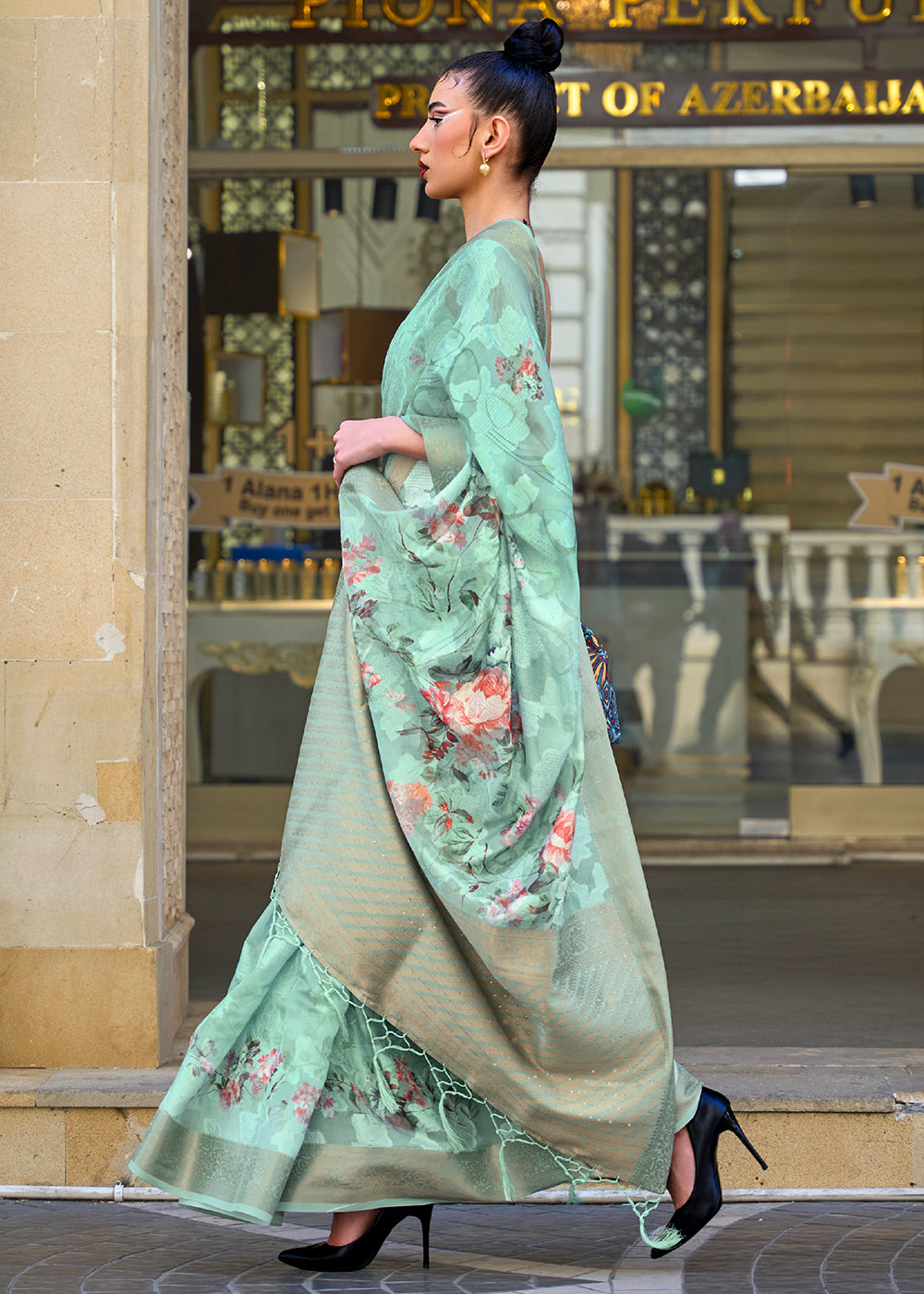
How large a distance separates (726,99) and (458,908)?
4855mm

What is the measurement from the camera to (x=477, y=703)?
103 inches

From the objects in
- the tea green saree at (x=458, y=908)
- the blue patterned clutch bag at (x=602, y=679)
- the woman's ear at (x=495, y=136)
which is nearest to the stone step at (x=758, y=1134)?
the tea green saree at (x=458, y=908)

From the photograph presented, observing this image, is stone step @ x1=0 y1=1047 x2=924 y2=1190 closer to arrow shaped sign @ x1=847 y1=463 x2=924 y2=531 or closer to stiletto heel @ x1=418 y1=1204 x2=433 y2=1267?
stiletto heel @ x1=418 y1=1204 x2=433 y2=1267

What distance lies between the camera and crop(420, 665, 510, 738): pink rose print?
2.62 meters

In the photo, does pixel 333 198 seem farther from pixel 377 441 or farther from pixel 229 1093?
pixel 229 1093

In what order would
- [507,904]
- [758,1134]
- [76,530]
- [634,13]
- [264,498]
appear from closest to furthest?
[507,904], [758,1134], [76,530], [634,13], [264,498]

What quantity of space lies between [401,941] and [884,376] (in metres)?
5.78

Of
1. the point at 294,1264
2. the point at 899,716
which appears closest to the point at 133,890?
the point at 294,1264

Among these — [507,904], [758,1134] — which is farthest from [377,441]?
[758,1134]

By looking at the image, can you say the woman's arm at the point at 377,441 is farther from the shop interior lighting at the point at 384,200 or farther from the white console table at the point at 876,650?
the white console table at the point at 876,650

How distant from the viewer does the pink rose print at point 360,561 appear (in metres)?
2.68

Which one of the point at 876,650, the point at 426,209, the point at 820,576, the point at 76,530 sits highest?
the point at 426,209

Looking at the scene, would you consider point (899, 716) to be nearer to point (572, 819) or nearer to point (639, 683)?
point (639, 683)

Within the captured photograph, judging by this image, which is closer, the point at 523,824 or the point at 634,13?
the point at 523,824
